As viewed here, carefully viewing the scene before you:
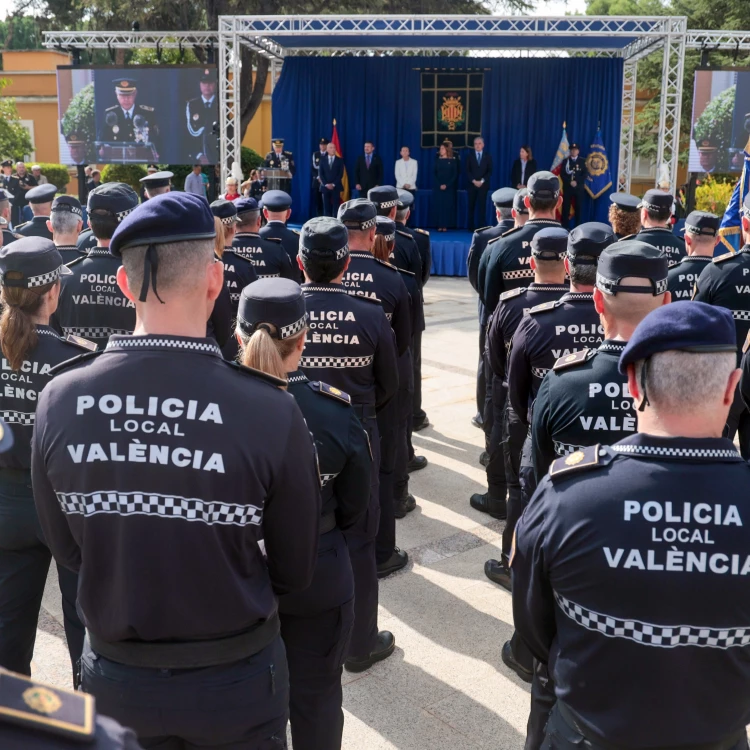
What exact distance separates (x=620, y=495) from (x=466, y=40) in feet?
48.8

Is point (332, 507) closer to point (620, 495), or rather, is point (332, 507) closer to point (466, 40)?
point (620, 495)

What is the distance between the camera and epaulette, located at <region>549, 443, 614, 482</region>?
1834 mm

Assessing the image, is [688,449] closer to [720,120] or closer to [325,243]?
[325,243]

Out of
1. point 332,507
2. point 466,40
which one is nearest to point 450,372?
point 332,507

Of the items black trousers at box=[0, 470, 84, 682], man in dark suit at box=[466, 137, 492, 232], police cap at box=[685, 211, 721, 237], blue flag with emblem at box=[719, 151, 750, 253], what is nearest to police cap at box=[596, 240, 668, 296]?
black trousers at box=[0, 470, 84, 682]

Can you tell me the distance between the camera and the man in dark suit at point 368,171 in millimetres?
18078

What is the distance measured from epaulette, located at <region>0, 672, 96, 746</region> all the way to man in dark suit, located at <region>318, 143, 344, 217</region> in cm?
1750

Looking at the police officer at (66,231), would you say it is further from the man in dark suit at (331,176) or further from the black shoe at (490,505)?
the man in dark suit at (331,176)

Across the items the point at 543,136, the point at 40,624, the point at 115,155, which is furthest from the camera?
the point at 543,136

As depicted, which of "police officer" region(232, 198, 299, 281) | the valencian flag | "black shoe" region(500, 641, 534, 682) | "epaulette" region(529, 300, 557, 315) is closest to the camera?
"black shoe" region(500, 641, 534, 682)

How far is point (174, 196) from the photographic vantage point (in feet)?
6.47

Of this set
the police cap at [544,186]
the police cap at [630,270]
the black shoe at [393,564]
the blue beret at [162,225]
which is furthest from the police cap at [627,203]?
the blue beret at [162,225]

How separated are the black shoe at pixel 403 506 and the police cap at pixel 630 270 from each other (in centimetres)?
267

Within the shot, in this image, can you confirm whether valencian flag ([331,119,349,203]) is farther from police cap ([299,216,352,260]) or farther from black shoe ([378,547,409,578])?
police cap ([299,216,352,260])
